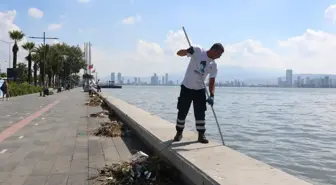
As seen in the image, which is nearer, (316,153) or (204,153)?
(204,153)

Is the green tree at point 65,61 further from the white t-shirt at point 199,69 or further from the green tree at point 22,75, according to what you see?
the white t-shirt at point 199,69

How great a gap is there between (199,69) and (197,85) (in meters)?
0.27

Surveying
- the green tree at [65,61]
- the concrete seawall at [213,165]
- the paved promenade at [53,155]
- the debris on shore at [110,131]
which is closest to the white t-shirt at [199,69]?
the concrete seawall at [213,165]

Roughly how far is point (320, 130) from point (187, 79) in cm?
1290

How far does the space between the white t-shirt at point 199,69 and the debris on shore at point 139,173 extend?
145cm

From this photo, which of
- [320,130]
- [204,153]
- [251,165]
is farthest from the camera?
[320,130]

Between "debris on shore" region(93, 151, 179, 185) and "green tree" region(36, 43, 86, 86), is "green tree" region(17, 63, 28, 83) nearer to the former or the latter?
"green tree" region(36, 43, 86, 86)

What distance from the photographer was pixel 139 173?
5.29 m

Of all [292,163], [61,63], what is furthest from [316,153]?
[61,63]

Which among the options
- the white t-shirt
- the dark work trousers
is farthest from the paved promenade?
the white t-shirt

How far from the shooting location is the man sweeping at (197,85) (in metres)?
6.46

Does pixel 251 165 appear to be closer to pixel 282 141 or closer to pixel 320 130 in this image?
pixel 282 141

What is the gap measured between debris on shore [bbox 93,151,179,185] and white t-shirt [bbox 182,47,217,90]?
145cm

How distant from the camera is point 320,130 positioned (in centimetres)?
1759
